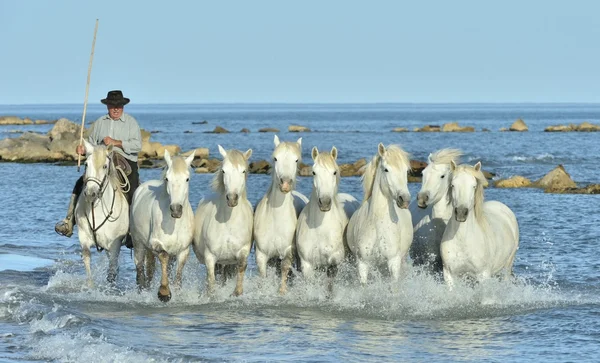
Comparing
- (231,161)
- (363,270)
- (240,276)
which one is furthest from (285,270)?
(231,161)

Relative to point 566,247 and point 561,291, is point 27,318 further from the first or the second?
point 566,247

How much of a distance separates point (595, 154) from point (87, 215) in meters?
46.8

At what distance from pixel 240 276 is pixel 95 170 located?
89.1 inches

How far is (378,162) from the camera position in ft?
40.2

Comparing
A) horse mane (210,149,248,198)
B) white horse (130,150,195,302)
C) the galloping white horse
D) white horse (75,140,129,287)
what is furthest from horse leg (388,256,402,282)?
white horse (75,140,129,287)

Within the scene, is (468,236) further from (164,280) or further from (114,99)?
(114,99)

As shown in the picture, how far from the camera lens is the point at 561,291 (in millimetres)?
14727

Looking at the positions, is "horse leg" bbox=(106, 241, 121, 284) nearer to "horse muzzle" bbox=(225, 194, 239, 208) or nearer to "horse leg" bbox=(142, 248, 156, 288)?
"horse leg" bbox=(142, 248, 156, 288)

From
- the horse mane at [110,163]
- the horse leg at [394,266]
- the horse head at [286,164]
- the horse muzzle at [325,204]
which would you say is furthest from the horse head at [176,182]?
the horse leg at [394,266]

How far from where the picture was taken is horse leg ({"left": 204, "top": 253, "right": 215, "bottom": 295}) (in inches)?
492

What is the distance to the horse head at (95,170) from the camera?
1267 centimetres

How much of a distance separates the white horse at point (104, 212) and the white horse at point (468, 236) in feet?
14.3

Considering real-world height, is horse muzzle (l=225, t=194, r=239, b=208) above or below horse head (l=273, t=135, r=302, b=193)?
below

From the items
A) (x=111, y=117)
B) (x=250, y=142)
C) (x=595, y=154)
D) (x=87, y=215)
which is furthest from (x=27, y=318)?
(x=250, y=142)
